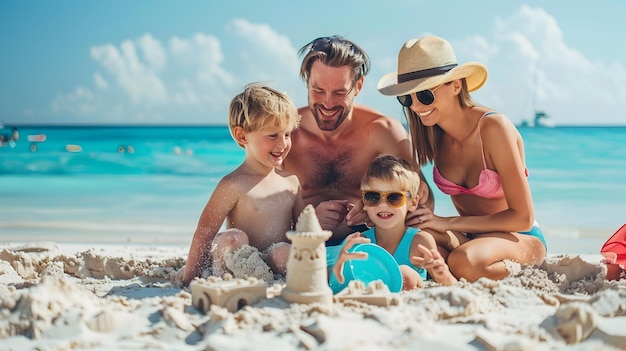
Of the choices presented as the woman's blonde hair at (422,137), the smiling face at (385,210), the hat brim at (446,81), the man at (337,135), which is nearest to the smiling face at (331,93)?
the man at (337,135)

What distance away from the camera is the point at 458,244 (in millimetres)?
4414

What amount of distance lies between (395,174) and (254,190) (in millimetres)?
833

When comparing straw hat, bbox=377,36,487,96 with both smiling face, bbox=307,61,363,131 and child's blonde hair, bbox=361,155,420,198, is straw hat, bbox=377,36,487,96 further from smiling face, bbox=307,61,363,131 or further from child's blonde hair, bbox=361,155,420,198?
child's blonde hair, bbox=361,155,420,198

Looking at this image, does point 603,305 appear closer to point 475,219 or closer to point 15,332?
point 475,219

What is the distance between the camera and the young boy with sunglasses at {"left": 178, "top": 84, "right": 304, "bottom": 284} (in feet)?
13.8

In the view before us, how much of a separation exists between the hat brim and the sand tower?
169 cm

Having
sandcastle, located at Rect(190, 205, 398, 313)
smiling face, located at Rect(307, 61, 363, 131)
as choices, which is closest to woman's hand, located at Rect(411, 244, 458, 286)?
sandcastle, located at Rect(190, 205, 398, 313)

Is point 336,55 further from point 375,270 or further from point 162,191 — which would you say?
point 162,191

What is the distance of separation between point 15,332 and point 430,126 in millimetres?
2799

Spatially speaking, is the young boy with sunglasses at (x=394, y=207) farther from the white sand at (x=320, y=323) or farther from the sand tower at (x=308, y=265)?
the sand tower at (x=308, y=265)

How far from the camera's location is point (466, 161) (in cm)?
455

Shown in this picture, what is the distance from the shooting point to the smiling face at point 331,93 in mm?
4727

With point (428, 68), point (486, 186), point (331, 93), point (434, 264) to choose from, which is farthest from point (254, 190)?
point (486, 186)

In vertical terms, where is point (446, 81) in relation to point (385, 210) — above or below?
above
